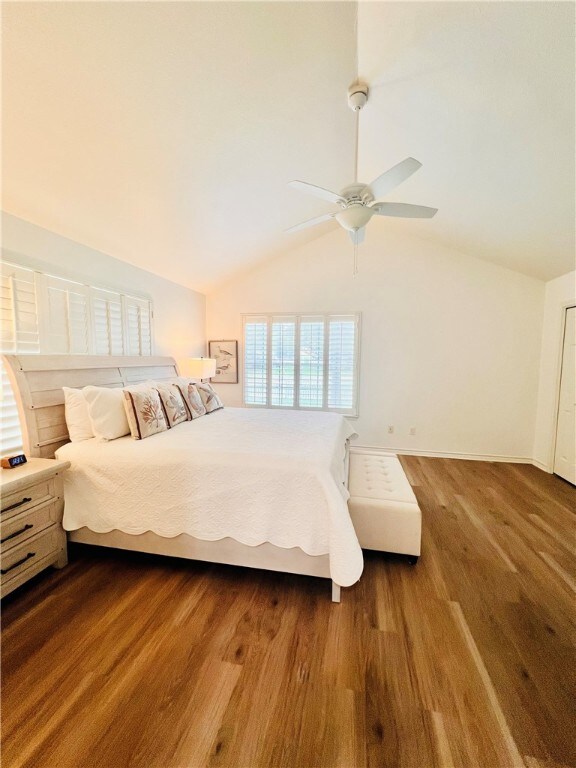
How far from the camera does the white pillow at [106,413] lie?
2195mm

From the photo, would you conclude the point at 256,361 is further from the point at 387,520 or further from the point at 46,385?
the point at 387,520

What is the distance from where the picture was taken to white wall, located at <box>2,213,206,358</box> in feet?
7.04

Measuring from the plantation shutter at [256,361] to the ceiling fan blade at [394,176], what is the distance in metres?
3.00

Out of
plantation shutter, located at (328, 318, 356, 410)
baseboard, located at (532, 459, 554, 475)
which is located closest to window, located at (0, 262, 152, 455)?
plantation shutter, located at (328, 318, 356, 410)

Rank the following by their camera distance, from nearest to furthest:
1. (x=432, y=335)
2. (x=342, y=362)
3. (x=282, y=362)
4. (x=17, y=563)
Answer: (x=17, y=563), (x=432, y=335), (x=342, y=362), (x=282, y=362)

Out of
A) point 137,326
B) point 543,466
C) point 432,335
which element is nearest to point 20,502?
point 137,326

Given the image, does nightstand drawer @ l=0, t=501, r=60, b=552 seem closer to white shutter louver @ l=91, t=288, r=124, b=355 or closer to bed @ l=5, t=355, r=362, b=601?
bed @ l=5, t=355, r=362, b=601

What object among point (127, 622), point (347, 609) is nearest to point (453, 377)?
point (347, 609)

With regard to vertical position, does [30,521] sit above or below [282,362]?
below

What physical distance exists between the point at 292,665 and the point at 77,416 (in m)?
2.11

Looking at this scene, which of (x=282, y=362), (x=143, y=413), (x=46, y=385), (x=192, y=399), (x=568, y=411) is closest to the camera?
(x=46, y=385)

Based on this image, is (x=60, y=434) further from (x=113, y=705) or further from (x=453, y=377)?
(x=453, y=377)

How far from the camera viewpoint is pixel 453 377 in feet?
13.6

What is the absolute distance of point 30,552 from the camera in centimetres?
175
